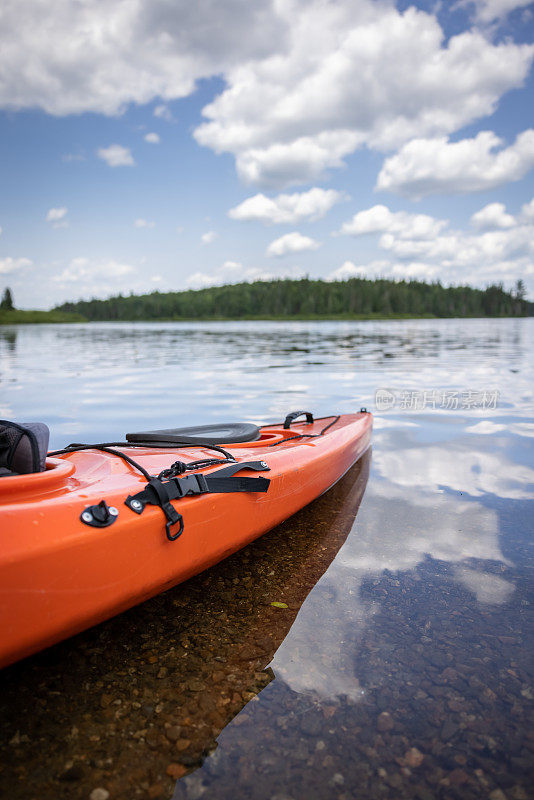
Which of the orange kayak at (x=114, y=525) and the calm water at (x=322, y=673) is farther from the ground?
the orange kayak at (x=114, y=525)

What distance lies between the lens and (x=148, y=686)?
82.2 inches

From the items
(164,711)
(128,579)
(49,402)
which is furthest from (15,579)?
(49,402)

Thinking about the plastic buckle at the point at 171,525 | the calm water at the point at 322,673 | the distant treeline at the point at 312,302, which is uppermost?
the distant treeline at the point at 312,302

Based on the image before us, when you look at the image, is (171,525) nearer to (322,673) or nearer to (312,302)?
(322,673)

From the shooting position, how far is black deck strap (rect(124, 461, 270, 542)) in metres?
2.39

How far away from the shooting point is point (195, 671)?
2191 mm

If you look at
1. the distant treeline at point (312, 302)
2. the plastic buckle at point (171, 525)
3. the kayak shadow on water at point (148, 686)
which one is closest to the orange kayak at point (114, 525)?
the plastic buckle at point (171, 525)

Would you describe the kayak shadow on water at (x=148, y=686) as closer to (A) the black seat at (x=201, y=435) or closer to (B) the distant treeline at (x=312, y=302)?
(A) the black seat at (x=201, y=435)

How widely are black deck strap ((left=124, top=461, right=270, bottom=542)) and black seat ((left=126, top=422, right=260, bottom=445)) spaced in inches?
29.9

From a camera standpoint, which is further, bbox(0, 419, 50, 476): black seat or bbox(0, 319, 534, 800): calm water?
bbox(0, 419, 50, 476): black seat

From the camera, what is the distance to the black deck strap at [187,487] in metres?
2.39

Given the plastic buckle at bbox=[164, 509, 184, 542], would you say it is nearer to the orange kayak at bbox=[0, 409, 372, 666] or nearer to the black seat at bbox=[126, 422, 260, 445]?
the orange kayak at bbox=[0, 409, 372, 666]

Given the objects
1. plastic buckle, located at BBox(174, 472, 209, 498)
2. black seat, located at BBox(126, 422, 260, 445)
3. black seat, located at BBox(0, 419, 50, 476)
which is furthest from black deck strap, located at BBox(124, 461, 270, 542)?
black seat, located at BBox(126, 422, 260, 445)

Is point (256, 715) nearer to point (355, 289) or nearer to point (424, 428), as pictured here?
point (424, 428)
